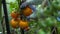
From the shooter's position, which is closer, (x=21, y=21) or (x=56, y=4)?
(x=56, y=4)

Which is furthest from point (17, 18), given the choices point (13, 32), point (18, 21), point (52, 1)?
point (52, 1)

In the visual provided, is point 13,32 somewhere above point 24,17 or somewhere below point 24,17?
below

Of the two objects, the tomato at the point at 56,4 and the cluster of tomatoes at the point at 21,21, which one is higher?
the tomato at the point at 56,4

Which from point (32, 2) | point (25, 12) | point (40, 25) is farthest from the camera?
point (25, 12)

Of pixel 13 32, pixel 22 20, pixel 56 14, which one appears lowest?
pixel 13 32

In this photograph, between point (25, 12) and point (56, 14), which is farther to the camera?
point (25, 12)

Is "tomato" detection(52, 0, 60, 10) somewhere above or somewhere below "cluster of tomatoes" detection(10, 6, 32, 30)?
above

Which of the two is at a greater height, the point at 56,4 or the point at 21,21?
the point at 56,4

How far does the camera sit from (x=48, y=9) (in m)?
0.52

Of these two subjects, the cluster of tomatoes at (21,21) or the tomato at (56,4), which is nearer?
the tomato at (56,4)

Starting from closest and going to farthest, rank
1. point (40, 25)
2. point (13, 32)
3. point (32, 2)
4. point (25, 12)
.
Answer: point (40, 25) → point (32, 2) → point (25, 12) → point (13, 32)

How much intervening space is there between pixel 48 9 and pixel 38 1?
13cm

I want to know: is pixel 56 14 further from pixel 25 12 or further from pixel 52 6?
pixel 25 12

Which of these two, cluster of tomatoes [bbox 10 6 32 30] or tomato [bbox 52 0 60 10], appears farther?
cluster of tomatoes [bbox 10 6 32 30]
